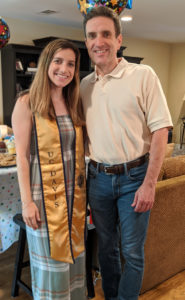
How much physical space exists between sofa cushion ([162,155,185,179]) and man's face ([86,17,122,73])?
941 mm

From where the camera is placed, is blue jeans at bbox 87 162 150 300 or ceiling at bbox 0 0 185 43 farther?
ceiling at bbox 0 0 185 43

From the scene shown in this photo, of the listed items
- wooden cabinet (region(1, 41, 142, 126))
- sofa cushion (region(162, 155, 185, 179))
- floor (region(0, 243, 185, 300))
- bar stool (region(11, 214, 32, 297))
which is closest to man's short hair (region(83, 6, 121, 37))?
sofa cushion (region(162, 155, 185, 179))

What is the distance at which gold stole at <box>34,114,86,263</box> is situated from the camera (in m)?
1.42

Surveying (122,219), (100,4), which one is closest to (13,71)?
(100,4)

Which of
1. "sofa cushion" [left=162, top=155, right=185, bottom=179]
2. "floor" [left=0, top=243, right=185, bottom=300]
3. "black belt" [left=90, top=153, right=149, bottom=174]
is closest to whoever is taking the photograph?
"black belt" [left=90, top=153, right=149, bottom=174]

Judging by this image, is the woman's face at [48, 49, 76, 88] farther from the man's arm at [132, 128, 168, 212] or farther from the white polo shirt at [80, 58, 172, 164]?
the man's arm at [132, 128, 168, 212]

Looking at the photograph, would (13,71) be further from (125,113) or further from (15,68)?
(125,113)

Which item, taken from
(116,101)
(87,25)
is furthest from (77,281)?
(87,25)

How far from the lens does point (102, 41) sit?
1.45m

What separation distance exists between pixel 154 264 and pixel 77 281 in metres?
0.59

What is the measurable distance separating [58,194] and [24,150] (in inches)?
10.3

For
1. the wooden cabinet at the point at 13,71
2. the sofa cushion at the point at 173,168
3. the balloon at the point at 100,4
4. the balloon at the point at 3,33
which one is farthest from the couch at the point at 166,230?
the wooden cabinet at the point at 13,71

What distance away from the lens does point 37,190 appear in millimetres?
1454

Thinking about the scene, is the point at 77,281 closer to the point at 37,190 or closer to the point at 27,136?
the point at 37,190
